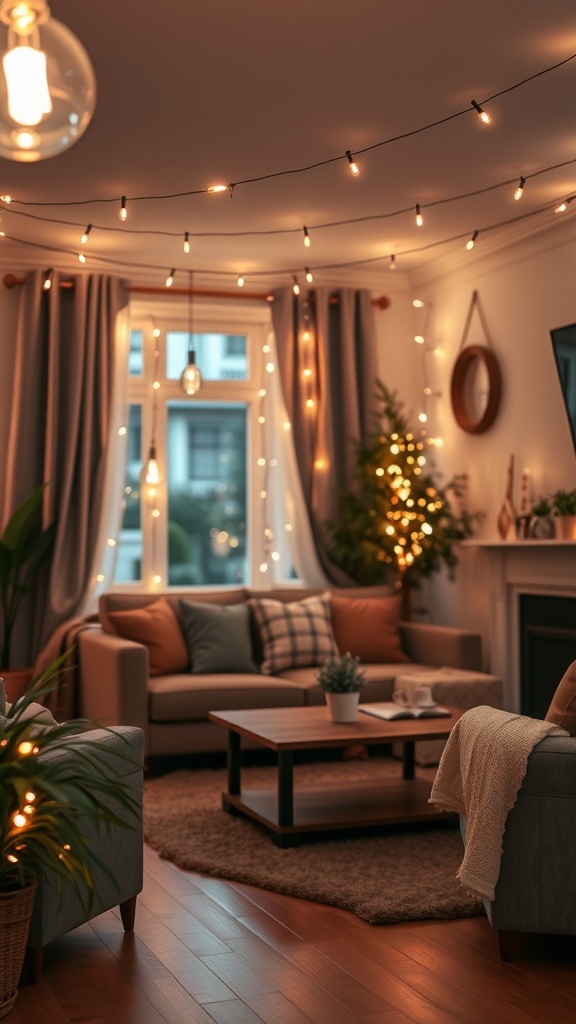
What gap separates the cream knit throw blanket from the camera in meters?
2.94

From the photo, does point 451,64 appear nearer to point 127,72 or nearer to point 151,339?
point 127,72

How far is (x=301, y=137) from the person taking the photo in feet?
15.2

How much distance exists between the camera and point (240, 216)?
5758mm

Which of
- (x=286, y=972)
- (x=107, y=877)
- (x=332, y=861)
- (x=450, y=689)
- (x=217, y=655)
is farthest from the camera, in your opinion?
(x=217, y=655)

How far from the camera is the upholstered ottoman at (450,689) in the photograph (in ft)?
18.1

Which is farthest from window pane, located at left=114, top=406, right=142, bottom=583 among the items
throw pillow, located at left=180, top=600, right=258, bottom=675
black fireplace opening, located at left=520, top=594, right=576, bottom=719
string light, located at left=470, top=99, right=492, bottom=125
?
string light, located at left=470, top=99, right=492, bottom=125

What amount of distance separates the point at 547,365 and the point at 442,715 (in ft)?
7.10

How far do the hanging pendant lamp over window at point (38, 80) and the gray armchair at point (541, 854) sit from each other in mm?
1974

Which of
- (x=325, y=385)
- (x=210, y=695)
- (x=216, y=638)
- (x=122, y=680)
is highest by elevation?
(x=325, y=385)

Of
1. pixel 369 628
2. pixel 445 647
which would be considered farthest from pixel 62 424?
pixel 445 647

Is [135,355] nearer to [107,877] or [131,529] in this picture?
[131,529]

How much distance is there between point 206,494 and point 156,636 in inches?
59.6

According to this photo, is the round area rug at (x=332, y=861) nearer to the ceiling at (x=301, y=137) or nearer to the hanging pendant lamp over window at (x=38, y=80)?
the hanging pendant lamp over window at (x=38, y=80)

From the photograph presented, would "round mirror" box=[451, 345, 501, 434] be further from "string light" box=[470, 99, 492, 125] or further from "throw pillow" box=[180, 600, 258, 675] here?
"string light" box=[470, 99, 492, 125]
